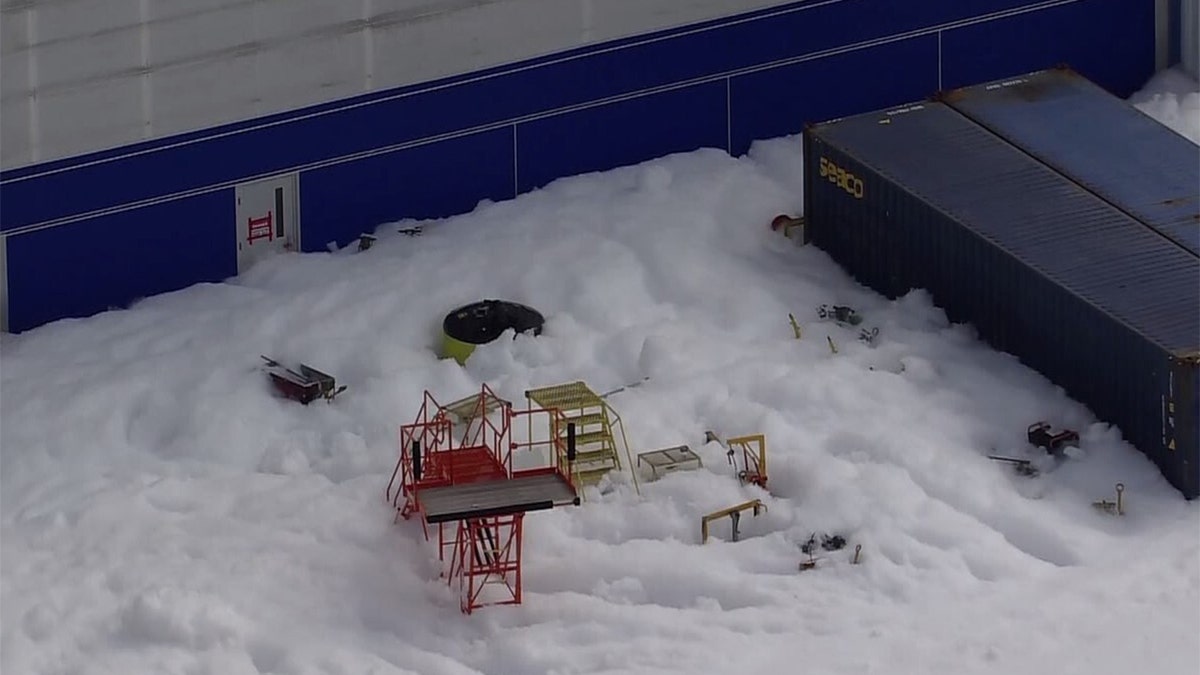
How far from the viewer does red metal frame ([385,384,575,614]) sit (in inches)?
1077

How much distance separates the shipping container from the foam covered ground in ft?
1.05

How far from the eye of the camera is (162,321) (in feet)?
103

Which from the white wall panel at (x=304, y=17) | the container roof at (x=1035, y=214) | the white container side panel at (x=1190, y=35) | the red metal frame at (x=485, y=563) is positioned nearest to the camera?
the red metal frame at (x=485, y=563)

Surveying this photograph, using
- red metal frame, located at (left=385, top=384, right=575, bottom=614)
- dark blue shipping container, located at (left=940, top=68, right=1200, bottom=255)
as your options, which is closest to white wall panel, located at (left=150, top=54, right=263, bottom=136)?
red metal frame, located at (left=385, top=384, right=575, bottom=614)

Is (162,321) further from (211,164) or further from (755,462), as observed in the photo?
(755,462)

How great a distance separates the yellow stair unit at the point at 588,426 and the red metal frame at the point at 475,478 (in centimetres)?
17

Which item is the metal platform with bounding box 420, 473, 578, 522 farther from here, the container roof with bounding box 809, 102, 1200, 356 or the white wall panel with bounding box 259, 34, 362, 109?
the white wall panel with bounding box 259, 34, 362, 109

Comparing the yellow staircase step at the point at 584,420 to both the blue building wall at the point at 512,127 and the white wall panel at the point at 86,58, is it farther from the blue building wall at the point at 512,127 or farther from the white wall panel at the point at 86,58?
the white wall panel at the point at 86,58

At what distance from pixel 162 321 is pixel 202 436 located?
2392 millimetres

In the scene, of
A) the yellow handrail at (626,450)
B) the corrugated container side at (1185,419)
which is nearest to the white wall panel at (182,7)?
the yellow handrail at (626,450)

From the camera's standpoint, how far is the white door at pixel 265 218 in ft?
106

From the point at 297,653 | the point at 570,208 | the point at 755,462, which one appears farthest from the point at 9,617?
the point at 570,208

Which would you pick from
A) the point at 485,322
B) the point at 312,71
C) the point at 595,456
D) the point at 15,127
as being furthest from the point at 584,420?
the point at 15,127

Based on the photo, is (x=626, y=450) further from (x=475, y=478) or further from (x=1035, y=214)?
(x=1035, y=214)
